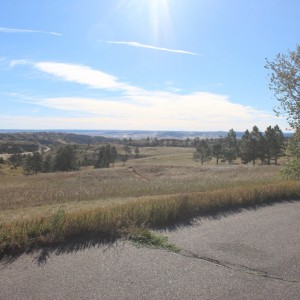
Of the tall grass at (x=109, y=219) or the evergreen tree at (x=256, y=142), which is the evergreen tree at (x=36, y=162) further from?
the tall grass at (x=109, y=219)

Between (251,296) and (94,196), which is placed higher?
(251,296)

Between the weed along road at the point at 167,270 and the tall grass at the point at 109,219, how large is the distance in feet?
1.74

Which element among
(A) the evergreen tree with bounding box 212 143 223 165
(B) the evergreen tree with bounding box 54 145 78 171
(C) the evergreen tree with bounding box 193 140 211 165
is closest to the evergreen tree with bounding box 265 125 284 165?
(A) the evergreen tree with bounding box 212 143 223 165

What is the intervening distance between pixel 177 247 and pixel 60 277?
9.69 feet

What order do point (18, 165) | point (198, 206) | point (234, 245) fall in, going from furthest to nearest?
point (18, 165)
point (198, 206)
point (234, 245)

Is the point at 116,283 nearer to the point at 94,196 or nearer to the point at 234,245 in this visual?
the point at 234,245

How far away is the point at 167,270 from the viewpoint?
286 inches

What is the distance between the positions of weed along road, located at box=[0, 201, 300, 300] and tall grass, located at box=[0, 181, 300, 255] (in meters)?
0.53

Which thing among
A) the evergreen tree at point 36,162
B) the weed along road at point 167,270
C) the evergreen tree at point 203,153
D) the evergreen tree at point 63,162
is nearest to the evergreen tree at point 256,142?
the evergreen tree at point 203,153

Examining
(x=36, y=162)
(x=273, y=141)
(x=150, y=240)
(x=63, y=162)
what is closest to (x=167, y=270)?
(x=150, y=240)

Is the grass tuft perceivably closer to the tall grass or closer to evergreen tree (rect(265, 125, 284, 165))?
the tall grass

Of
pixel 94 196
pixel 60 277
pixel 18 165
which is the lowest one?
pixel 18 165

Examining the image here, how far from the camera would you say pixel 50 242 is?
8.37 meters

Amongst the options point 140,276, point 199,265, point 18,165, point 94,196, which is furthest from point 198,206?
point 18,165
